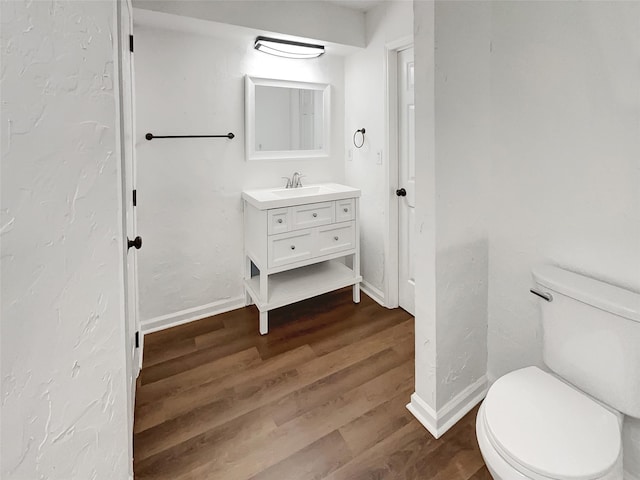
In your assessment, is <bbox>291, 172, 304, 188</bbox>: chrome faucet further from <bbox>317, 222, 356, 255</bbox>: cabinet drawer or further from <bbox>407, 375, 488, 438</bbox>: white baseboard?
<bbox>407, 375, 488, 438</bbox>: white baseboard

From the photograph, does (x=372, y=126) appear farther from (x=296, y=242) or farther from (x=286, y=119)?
(x=296, y=242)

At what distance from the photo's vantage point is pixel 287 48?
2.51 meters

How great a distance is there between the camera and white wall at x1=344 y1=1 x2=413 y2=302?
8.07 feet

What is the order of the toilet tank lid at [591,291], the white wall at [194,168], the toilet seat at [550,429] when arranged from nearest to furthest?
the toilet seat at [550,429] < the toilet tank lid at [591,291] < the white wall at [194,168]

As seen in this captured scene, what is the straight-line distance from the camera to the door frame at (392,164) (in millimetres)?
2467

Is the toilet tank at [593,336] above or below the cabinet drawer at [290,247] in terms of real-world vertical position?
below

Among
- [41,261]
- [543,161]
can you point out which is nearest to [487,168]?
[543,161]

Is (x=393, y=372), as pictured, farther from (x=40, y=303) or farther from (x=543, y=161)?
(x=40, y=303)

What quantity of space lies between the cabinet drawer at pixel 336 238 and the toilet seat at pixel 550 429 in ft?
5.10

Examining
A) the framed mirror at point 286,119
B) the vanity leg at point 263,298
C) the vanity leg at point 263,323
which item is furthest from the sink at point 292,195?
the vanity leg at point 263,323

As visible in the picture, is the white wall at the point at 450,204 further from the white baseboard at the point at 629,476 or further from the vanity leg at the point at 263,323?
the vanity leg at the point at 263,323

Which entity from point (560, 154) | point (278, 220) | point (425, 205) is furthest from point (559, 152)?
point (278, 220)

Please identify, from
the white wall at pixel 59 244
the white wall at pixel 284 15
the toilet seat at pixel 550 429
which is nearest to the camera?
the white wall at pixel 59 244

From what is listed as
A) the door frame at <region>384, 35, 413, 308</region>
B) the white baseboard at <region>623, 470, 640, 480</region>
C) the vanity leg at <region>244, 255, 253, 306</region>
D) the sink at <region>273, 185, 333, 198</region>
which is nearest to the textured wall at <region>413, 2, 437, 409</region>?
the white baseboard at <region>623, 470, 640, 480</region>
